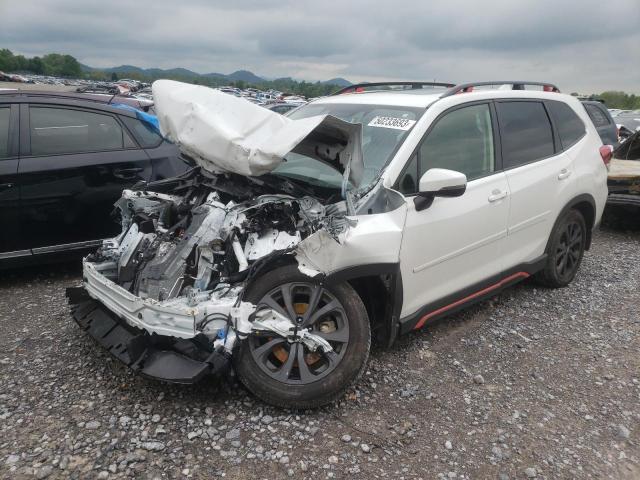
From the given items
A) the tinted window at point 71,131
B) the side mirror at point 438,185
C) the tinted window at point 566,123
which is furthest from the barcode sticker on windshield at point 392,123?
the tinted window at point 71,131

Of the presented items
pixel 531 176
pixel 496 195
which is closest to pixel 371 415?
pixel 496 195

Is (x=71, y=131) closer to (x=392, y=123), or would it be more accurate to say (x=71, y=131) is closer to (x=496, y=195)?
(x=392, y=123)

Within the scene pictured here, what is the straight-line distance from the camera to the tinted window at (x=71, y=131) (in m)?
4.57

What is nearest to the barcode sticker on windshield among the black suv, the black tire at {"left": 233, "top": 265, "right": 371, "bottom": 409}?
the black tire at {"left": 233, "top": 265, "right": 371, "bottom": 409}

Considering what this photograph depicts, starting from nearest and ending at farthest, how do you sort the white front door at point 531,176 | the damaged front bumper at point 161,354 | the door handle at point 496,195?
the damaged front bumper at point 161,354 → the door handle at point 496,195 → the white front door at point 531,176

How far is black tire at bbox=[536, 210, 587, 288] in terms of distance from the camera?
4.50 metres

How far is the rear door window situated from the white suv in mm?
1549

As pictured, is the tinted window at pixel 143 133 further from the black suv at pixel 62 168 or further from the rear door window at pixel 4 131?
the rear door window at pixel 4 131

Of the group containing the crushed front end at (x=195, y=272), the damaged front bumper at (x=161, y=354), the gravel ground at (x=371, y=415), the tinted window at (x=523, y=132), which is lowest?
the gravel ground at (x=371, y=415)

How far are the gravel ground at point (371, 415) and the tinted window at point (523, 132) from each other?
4.55 feet

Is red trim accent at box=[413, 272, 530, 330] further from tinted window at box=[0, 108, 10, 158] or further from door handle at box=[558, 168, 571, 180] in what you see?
tinted window at box=[0, 108, 10, 158]

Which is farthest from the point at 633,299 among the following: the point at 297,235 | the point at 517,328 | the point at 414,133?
the point at 297,235

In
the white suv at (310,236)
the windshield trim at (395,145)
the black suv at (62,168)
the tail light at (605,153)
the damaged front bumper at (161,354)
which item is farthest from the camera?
the tail light at (605,153)

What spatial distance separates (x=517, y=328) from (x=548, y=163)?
1.38 meters
